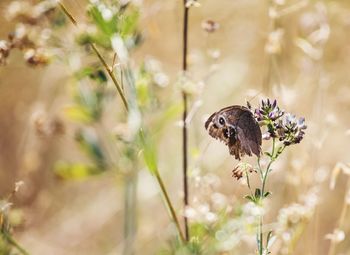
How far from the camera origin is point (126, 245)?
195 cm

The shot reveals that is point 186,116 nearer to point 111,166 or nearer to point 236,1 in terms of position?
point 111,166

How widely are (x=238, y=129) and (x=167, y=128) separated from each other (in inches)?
76.8

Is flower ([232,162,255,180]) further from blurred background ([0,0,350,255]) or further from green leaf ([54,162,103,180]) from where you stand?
green leaf ([54,162,103,180])

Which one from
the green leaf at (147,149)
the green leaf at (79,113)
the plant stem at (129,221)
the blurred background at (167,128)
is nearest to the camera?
the green leaf at (147,149)

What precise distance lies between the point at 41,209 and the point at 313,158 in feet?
4.46

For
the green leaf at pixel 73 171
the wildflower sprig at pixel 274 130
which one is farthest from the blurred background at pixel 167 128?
the wildflower sprig at pixel 274 130

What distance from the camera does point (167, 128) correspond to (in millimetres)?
3141

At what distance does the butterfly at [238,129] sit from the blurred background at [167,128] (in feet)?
1.04

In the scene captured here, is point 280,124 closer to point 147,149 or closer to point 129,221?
point 147,149

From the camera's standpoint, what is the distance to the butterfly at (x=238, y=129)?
3.94ft

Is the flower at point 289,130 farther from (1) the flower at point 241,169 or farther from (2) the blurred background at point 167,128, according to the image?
(2) the blurred background at point 167,128

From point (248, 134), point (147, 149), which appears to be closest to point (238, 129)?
point (248, 134)

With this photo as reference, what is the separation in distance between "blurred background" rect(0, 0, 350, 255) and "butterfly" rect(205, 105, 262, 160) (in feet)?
1.04

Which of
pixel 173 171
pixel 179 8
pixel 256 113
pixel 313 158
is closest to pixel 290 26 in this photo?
pixel 179 8
